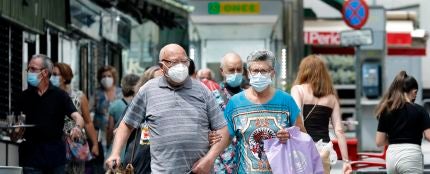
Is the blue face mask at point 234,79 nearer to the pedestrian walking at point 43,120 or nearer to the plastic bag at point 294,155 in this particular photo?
the pedestrian walking at point 43,120

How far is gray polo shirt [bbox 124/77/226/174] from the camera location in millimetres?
8828

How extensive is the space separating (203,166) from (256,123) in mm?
597

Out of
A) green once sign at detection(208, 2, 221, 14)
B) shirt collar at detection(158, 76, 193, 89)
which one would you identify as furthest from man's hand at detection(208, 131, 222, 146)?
green once sign at detection(208, 2, 221, 14)

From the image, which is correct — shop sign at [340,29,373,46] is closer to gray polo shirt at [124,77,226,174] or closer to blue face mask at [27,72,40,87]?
blue face mask at [27,72,40,87]

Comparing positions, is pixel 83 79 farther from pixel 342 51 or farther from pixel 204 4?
pixel 342 51

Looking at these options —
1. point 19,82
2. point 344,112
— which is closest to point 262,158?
point 19,82

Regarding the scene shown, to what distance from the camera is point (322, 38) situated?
31.6 m

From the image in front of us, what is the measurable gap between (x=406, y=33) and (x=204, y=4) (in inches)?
349

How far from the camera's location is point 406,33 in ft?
106

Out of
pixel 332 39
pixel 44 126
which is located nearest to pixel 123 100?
pixel 44 126

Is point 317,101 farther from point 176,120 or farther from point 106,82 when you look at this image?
point 106,82

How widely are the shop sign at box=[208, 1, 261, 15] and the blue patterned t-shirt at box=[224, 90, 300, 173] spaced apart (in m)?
15.9

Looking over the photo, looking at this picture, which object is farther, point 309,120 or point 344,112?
point 344,112

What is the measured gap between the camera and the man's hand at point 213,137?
29.4 feet
